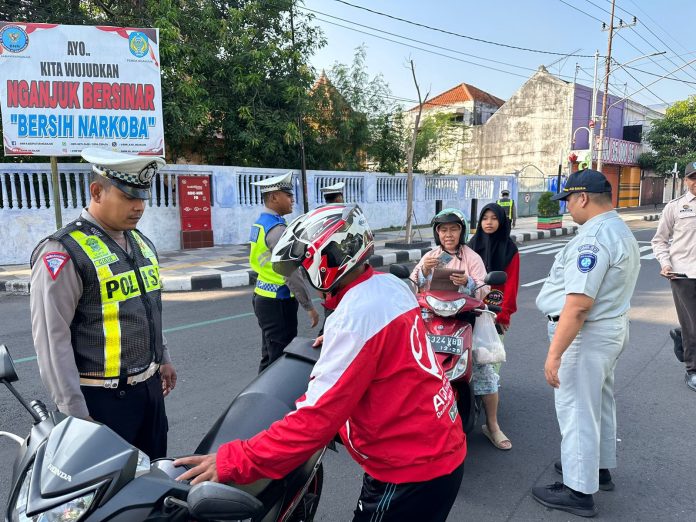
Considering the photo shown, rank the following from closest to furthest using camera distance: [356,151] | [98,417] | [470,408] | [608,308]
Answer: [98,417], [608,308], [470,408], [356,151]

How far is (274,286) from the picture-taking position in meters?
3.50

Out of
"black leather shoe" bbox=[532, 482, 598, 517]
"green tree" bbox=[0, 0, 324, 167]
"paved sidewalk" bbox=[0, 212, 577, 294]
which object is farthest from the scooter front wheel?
"green tree" bbox=[0, 0, 324, 167]

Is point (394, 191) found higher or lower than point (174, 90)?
lower

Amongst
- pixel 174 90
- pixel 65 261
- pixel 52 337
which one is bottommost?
pixel 52 337

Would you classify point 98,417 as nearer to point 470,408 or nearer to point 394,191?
point 470,408

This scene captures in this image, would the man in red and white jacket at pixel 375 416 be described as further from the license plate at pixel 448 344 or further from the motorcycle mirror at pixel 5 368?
the license plate at pixel 448 344

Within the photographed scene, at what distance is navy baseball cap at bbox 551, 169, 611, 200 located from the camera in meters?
2.43

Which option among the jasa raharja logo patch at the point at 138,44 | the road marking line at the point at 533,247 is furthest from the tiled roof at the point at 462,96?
the jasa raharja logo patch at the point at 138,44

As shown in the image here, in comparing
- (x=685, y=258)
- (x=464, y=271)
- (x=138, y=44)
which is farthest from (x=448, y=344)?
(x=138, y=44)

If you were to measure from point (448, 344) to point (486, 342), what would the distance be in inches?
15.6

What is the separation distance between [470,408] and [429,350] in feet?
5.54

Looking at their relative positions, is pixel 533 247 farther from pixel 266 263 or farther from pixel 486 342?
pixel 266 263

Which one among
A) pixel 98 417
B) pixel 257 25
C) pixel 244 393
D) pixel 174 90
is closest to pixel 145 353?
pixel 98 417

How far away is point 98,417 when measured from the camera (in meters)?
1.94
